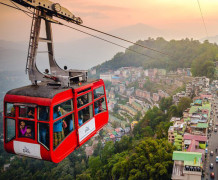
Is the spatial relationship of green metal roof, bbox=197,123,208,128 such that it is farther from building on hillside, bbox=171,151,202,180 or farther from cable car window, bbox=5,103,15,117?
cable car window, bbox=5,103,15,117

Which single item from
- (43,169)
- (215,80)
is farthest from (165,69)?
(43,169)

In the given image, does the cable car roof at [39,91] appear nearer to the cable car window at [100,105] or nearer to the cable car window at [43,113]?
the cable car window at [43,113]

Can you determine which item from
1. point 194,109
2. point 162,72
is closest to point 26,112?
point 194,109

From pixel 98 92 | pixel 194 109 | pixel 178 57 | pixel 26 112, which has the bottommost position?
pixel 194 109

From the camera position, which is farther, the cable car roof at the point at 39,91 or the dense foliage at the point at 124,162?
the dense foliage at the point at 124,162

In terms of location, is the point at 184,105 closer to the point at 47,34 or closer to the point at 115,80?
the point at 47,34

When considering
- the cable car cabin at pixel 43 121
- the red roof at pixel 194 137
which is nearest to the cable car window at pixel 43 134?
the cable car cabin at pixel 43 121

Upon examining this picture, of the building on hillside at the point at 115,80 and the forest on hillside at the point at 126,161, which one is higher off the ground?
the building on hillside at the point at 115,80

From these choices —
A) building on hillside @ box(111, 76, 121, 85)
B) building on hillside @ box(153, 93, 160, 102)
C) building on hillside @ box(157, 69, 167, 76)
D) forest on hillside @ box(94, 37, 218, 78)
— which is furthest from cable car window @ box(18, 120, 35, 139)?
building on hillside @ box(111, 76, 121, 85)
